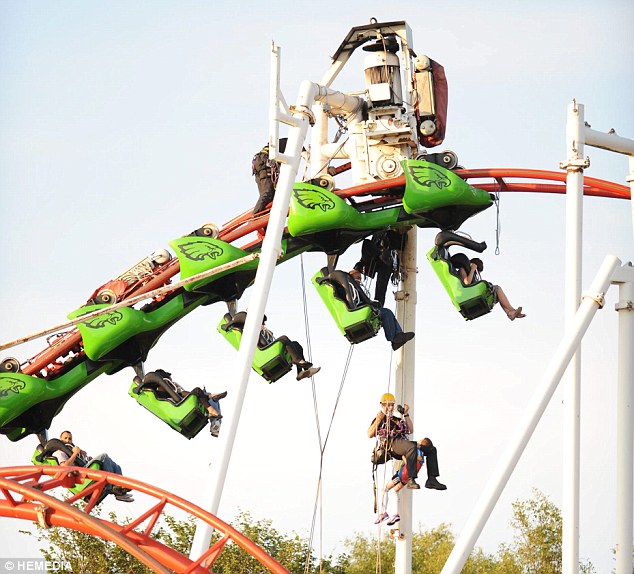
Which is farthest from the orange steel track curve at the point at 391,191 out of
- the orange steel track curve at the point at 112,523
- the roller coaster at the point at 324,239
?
the orange steel track curve at the point at 112,523

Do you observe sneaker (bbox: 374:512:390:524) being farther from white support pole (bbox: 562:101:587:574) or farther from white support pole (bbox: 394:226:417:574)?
white support pole (bbox: 562:101:587:574)

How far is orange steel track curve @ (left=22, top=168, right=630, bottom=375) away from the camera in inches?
595

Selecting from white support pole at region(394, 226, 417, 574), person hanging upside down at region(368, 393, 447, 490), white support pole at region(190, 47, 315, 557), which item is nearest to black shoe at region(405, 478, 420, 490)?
person hanging upside down at region(368, 393, 447, 490)

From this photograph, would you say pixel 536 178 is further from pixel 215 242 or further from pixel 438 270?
pixel 215 242

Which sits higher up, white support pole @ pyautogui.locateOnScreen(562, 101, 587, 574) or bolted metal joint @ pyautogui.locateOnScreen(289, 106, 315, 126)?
bolted metal joint @ pyautogui.locateOnScreen(289, 106, 315, 126)

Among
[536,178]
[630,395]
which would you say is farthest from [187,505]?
[536,178]

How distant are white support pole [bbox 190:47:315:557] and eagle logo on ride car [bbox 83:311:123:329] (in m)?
2.76

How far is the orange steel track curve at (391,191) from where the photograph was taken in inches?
595

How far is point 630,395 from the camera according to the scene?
44.5 ft

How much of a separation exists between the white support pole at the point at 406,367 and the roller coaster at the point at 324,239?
0.53m

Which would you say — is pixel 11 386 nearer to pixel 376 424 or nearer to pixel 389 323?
pixel 376 424

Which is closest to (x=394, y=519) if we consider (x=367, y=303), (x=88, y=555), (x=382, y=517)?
(x=382, y=517)

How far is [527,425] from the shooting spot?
1276 centimetres

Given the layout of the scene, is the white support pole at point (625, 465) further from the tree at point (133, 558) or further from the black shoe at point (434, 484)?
the tree at point (133, 558)
